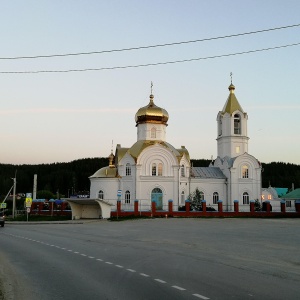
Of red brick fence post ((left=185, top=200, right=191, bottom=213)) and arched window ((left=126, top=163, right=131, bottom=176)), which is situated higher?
arched window ((left=126, top=163, right=131, bottom=176))

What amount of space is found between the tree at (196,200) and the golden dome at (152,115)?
9.93m

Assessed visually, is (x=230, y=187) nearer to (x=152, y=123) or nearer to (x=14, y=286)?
(x=152, y=123)

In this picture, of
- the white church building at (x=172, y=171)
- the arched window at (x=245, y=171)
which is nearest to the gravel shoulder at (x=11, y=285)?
the white church building at (x=172, y=171)

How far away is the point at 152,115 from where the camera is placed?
52.8 metres

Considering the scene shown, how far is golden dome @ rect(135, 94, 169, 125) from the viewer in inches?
2075

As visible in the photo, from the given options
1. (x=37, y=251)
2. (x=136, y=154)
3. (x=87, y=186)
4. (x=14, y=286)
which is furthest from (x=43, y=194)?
(x=14, y=286)

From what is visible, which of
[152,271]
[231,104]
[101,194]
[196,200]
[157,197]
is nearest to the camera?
[152,271]

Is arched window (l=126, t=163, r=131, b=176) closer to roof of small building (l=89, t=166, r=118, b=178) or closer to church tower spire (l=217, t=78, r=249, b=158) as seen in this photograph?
roof of small building (l=89, t=166, r=118, b=178)

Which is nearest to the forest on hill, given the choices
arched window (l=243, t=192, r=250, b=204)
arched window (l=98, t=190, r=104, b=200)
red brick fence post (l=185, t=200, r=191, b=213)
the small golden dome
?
the small golden dome

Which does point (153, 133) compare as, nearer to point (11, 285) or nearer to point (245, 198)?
point (245, 198)

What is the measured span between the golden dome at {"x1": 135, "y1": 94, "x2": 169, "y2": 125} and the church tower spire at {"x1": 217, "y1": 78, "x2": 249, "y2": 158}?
7417 mm

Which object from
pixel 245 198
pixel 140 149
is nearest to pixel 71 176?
pixel 140 149

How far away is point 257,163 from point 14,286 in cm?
4531

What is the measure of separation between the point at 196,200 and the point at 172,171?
177 inches
